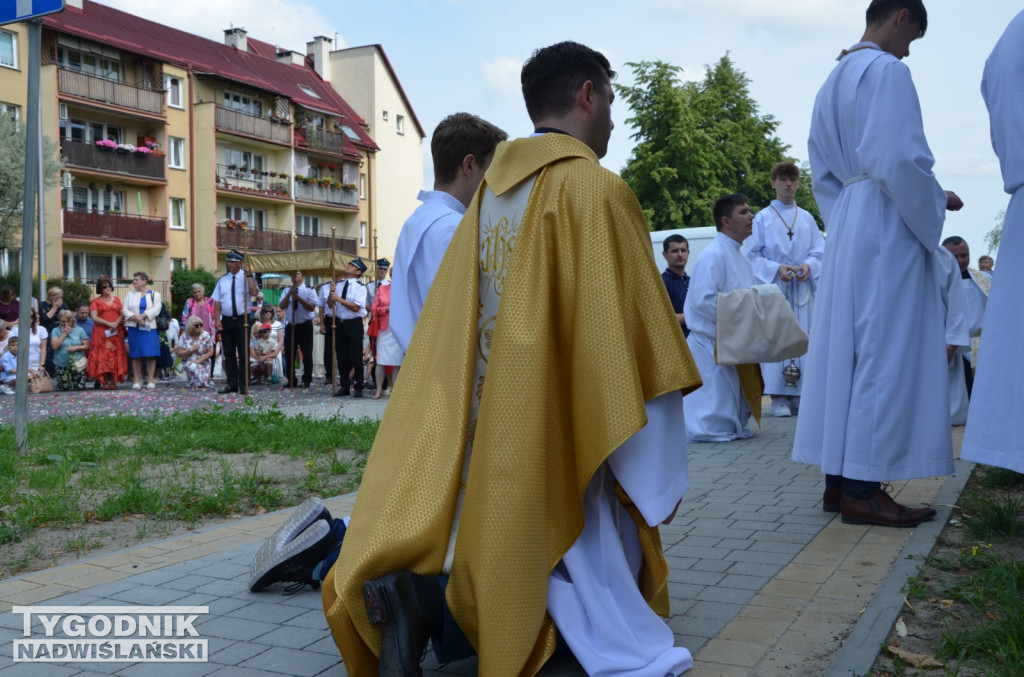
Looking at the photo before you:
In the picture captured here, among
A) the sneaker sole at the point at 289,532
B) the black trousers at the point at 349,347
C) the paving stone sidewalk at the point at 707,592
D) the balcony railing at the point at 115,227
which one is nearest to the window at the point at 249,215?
the balcony railing at the point at 115,227

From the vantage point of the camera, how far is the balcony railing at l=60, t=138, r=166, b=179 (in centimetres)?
4412

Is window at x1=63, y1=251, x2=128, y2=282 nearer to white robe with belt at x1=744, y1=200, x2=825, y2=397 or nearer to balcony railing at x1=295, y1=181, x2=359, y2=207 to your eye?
balcony railing at x1=295, y1=181, x2=359, y2=207

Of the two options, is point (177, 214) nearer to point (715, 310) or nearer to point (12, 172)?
point (12, 172)

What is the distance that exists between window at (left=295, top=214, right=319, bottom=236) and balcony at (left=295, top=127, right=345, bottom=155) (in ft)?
12.9

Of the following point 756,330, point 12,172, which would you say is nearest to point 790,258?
point 756,330

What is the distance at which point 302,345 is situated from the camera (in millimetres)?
19297

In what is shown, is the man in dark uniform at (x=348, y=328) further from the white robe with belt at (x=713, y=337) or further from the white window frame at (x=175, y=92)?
the white window frame at (x=175, y=92)

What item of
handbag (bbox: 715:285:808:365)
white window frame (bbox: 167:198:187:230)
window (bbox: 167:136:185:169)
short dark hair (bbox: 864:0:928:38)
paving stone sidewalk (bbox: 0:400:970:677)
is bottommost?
paving stone sidewalk (bbox: 0:400:970:677)

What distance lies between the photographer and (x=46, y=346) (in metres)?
19.5

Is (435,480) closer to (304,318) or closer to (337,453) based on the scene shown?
(337,453)

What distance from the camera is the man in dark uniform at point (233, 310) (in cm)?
1725

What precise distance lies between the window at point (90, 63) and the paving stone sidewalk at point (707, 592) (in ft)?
143

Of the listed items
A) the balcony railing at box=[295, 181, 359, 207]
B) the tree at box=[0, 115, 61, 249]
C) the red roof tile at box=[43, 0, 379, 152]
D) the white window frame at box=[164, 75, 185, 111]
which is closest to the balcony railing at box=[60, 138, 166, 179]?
the tree at box=[0, 115, 61, 249]

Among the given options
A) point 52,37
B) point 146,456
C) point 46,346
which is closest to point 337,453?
point 146,456
